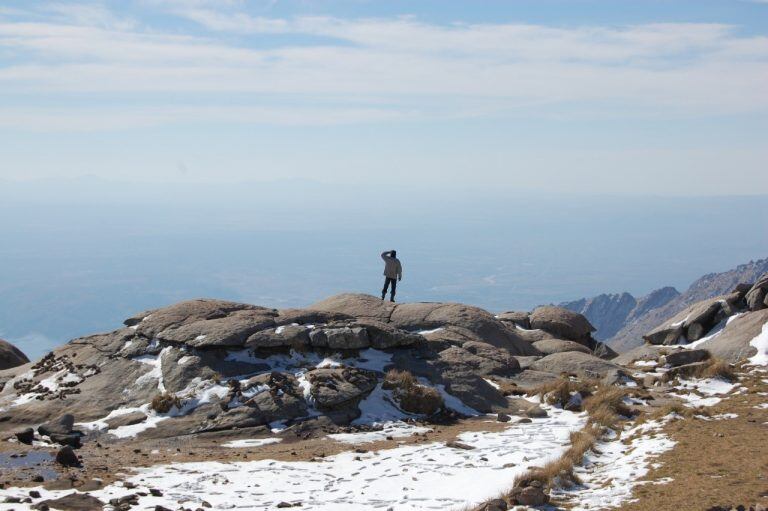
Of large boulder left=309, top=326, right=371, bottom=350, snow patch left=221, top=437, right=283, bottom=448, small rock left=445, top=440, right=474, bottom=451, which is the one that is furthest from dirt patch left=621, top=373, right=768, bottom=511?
large boulder left=309, top=326, right=371, bottom=350

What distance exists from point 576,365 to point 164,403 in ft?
52.8

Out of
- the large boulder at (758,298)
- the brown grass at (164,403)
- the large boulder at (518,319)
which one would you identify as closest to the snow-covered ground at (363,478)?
the brown grass at (164,403)

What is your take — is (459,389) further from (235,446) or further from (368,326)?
(235,446)

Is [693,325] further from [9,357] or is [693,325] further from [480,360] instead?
[9,357]

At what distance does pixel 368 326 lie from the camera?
26672 mm

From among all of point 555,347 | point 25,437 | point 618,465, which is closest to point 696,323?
point 555,347

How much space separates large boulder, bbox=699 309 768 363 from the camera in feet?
96.7

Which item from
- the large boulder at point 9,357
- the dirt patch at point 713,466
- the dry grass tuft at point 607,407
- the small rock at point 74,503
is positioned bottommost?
the large boulder at point 9,357

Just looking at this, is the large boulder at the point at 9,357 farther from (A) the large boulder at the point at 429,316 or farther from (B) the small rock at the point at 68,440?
(B) the small rock at the point at 68,440

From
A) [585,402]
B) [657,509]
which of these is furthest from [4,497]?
[585,402]

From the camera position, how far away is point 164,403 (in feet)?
73.9

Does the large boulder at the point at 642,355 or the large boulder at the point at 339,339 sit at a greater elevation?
the large boulder at the point at 339,339

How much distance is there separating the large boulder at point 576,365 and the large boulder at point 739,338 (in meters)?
4.91

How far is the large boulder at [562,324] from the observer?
128ft
